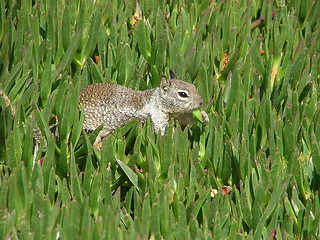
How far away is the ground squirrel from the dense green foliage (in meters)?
0.12

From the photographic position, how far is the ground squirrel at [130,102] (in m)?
3.59

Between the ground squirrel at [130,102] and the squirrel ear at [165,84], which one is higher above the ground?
the squirrel ear at [165,84]

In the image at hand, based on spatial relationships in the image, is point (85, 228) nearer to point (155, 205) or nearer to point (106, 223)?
point (106, 223)

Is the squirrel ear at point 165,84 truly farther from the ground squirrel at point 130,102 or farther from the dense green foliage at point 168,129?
the dense green foliage at point 168,129

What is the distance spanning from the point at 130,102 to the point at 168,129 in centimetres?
52

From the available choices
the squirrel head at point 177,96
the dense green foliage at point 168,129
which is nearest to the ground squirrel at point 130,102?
the squirrel head at point 177,96

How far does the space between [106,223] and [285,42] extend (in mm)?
2248

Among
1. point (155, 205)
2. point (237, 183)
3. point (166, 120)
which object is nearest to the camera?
point (155, 205)

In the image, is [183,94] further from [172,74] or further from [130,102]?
[130,102]

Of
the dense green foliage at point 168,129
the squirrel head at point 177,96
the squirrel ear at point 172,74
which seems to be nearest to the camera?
the dense green foliage at point 168,129

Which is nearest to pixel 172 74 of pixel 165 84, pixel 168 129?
pixel 165 84

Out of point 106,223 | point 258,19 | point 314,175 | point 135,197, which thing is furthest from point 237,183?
point 258,19

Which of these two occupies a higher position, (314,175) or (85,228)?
(85,228)

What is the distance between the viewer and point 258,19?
15.2ft
